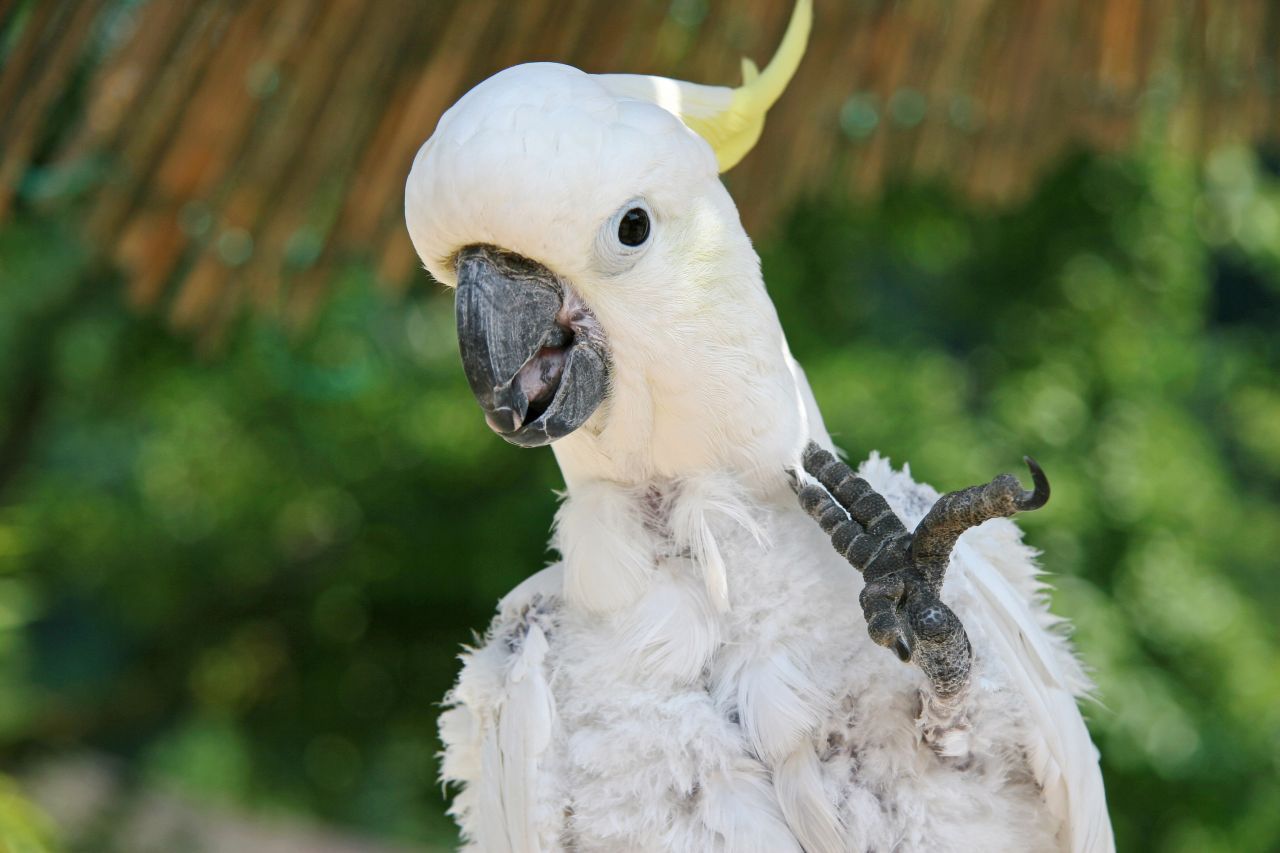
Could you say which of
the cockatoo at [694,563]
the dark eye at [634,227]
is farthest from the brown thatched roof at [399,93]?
the dark eye at [634,227]

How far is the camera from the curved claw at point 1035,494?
1010 mm

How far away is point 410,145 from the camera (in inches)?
80.1

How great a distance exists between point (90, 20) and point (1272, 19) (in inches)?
85.3

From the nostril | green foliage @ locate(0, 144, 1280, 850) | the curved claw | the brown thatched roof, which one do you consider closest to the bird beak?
the nostril

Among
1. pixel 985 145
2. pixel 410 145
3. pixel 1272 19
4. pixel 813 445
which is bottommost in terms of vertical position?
pixel 410 145

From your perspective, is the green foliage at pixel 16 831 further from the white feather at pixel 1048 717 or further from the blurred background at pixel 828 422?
the white feather at pixel 1048 717

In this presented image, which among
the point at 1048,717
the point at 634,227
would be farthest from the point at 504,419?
the point at 1048,717

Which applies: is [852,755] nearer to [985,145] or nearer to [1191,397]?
[985,145]

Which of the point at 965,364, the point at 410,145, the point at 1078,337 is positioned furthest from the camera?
the point at 965,364

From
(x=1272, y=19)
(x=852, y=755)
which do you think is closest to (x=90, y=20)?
(x=852, y=755)

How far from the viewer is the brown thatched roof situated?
6.26 ft

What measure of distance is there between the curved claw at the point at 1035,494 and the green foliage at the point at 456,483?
2.17 m

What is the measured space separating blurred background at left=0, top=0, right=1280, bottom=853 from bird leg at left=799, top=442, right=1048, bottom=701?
138 centimetres

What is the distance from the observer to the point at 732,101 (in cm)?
136
